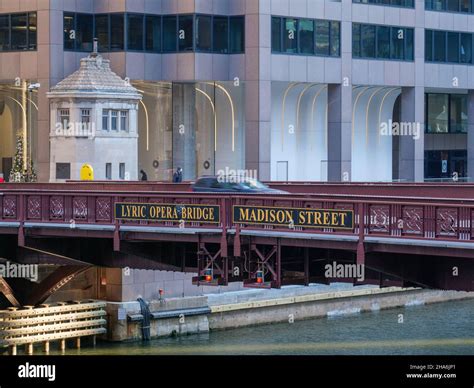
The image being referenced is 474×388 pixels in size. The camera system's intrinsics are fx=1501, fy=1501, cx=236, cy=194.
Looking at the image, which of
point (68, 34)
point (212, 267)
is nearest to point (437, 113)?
point (68, 34)

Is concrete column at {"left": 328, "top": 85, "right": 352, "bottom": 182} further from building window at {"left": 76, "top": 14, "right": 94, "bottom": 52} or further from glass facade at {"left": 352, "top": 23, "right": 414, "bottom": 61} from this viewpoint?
building window at {"left": 76, "top": 14, "right": 94, "bottom": 52}

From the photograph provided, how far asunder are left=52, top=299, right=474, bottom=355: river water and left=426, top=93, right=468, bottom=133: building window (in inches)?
1271

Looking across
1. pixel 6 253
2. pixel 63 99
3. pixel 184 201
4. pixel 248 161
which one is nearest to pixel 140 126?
pixel 248 161

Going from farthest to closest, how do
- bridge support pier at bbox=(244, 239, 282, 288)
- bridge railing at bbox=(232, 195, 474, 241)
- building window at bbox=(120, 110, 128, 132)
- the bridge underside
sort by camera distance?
1. building window at bbox=(120, 110, 128, 132)
2. bridge support pier at bbox=(244, 239, 282, 288)
3. the bridge underside
4. bridge railing at bbox=(232, 195, 474, 241)

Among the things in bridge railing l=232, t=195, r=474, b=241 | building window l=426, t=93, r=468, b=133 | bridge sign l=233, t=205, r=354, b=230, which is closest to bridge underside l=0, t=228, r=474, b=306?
bridge railing l=232, t=195, r=474, b=241

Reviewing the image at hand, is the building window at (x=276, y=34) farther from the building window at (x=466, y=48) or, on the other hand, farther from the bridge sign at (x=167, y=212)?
the bridge sign at (x=167, y=212)

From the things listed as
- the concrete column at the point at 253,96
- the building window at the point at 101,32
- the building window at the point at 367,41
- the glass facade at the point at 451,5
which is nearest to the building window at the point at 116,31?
the building window at the point at 101,32

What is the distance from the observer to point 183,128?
3145 inches

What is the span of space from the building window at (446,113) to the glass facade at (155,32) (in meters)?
21.4

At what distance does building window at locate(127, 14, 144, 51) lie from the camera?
7612 cm
